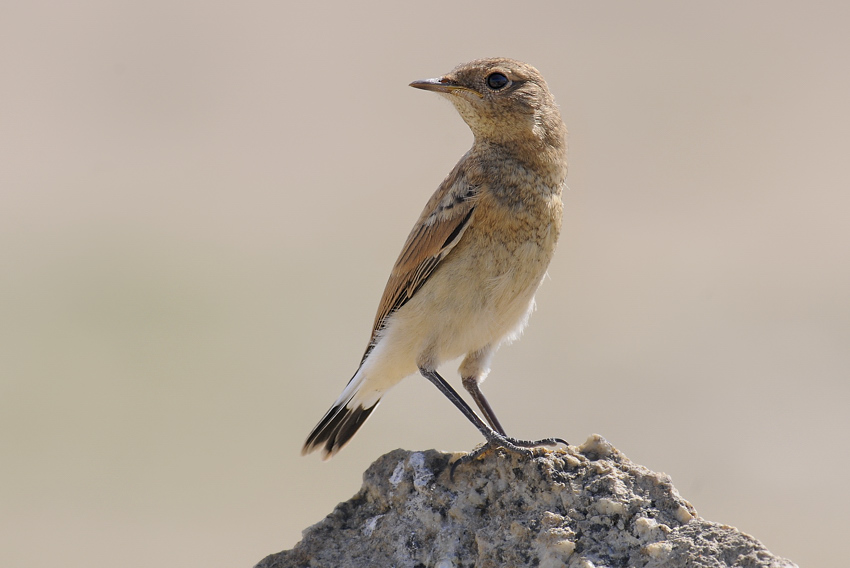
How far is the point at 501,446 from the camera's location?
201 inches

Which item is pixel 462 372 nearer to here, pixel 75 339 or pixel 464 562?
pixel 464 562

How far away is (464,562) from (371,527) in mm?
589

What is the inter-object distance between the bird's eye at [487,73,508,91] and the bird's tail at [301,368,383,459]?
6.19ft

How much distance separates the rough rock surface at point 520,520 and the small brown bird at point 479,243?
78 cm

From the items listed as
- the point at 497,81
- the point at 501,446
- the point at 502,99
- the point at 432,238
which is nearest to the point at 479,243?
the point at 432,238

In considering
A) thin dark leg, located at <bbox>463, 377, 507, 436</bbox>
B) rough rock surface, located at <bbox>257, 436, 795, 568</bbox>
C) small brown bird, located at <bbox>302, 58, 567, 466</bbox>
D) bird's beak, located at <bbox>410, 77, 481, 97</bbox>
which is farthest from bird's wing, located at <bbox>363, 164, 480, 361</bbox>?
rough rock surface, located at <bbox>257, 436, 795, 568</bbox>

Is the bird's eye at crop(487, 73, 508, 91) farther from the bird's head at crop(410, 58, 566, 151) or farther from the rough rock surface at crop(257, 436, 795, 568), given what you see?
the rough rock surface at crop(257, 436, 795, 568)

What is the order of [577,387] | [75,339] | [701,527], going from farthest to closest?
[75,339]
[577,387]
[701,527]

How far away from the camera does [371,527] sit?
5.03m

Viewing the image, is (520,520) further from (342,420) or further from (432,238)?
(342,420)

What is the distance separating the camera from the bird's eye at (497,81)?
618 cm

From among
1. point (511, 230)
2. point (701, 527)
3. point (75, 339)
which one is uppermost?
point (75, 339)

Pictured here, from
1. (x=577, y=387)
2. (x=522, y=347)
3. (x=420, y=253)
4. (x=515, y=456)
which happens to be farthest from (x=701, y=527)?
(x=522, y=347)

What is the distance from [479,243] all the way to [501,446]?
1273 mm
